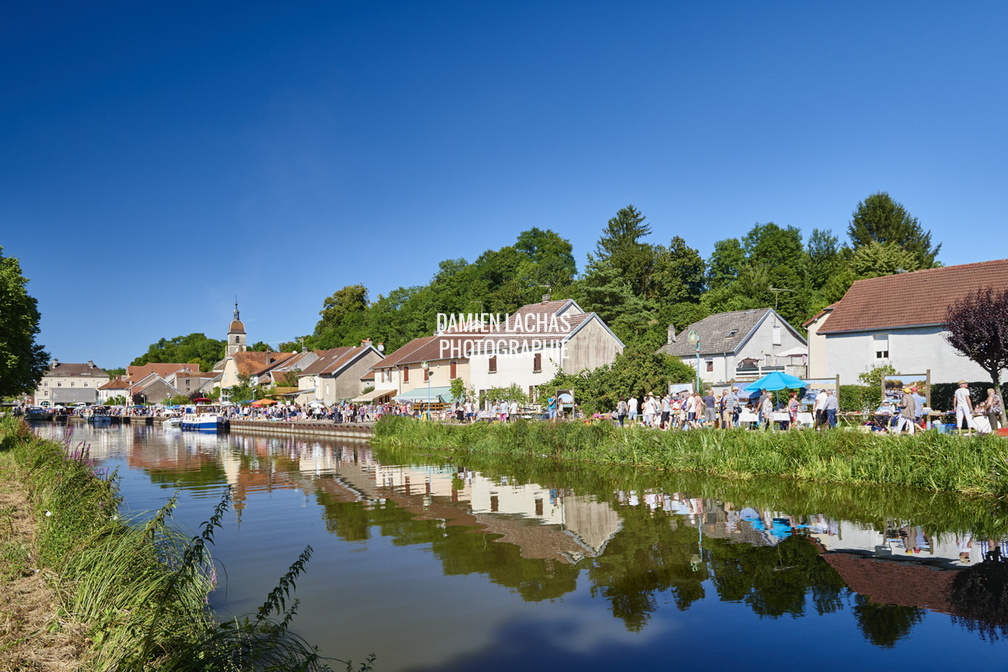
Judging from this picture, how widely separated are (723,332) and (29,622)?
49.0 m

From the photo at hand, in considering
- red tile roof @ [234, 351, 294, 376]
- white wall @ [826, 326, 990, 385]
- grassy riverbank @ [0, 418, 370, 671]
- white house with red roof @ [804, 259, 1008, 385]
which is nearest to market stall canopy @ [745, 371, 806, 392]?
white wall @ [826, 326, 990, 385]

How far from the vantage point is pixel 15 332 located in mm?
32031

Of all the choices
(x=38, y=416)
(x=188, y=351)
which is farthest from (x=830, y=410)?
(x=188, y=351)

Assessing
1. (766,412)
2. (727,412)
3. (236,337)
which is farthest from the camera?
(236,337)

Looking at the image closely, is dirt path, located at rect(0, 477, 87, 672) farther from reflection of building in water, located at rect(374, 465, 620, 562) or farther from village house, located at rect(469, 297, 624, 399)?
village house, located at rect(469, 297, 624, 399)

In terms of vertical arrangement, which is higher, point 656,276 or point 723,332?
point 656,276

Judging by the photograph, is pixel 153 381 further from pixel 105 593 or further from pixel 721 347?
pixel 105 593

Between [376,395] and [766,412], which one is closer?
[766,412]

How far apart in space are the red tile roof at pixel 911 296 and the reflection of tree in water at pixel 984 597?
25.3 m

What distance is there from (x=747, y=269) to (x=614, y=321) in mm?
16425

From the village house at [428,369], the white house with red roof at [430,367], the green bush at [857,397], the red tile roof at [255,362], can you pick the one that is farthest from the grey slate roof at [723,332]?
the red tile roof at [255,362]

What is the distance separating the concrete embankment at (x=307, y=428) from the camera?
46.4 m

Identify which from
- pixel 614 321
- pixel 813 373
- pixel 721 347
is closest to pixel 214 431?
pixel 614 321

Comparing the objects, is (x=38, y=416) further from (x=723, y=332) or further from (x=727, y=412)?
(x=727, y=412)
